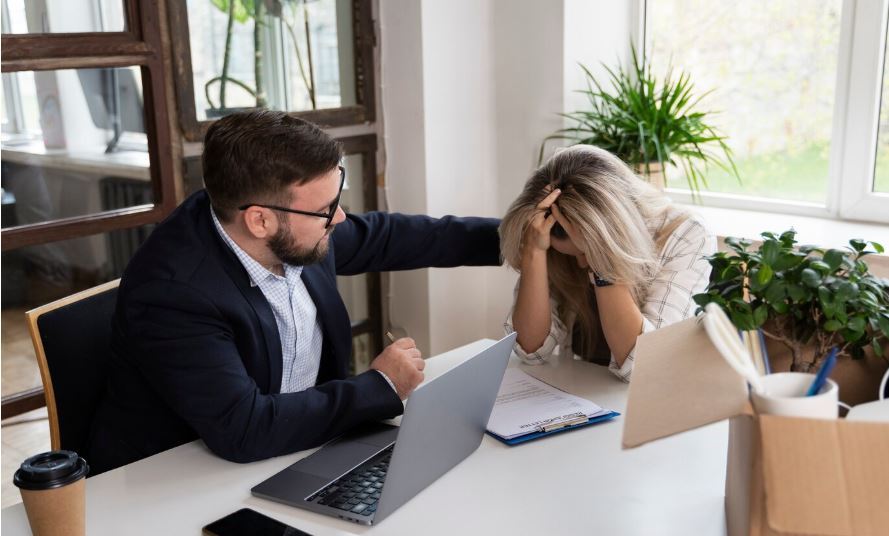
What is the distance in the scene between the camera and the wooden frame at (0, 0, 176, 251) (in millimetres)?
2184

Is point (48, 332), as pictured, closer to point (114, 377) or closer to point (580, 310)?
point (114, 377)

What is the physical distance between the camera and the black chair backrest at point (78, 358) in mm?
A: 1662

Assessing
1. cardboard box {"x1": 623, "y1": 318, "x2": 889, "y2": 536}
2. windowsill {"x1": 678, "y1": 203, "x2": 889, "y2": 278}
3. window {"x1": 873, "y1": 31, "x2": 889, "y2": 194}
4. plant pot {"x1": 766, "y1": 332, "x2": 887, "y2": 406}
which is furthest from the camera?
window {"x1": 873, "y1": 31, "x2": 889, "y2": 194}

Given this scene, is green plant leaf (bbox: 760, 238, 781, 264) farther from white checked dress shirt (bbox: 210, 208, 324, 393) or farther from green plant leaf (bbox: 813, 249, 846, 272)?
white checked dress shirt (bbox: 210, 208, 324, 393)

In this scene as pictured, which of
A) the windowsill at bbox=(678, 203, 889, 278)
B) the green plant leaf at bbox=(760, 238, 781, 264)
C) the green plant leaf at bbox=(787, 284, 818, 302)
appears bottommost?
the windowsill at bbox=(678, 203, 889, 278)

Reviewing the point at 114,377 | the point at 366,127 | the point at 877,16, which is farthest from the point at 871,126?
the point at 114,377

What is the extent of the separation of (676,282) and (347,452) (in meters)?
0.84

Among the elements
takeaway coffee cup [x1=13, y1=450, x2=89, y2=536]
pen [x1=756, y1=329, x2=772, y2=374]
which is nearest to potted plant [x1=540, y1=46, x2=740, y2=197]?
pen [x1=756, y1=329, x2=772, y2=374]

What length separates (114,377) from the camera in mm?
1702

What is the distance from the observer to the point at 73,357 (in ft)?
5.54

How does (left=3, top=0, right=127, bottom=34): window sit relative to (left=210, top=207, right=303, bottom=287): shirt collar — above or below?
above

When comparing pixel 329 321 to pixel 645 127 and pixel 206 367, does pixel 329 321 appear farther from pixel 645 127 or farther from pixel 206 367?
pixel 645 127

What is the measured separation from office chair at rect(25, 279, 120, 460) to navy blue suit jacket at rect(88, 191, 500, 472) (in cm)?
4

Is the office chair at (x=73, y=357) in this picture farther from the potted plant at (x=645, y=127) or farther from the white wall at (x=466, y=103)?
the potted plant at (x=645, y=127)
